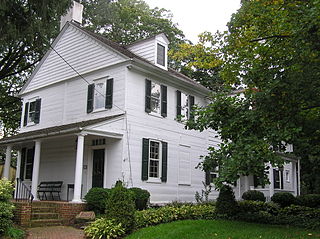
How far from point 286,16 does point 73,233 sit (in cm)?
927

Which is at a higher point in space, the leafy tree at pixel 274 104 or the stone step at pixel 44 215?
the leafy tree at pixel 274 104

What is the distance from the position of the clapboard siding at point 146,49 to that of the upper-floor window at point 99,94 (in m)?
2.86

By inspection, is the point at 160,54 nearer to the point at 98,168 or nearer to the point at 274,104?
the point at 98,168

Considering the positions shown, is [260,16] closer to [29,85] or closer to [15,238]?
[15,238]

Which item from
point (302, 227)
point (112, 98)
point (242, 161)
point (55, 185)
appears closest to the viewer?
point (242, 161)

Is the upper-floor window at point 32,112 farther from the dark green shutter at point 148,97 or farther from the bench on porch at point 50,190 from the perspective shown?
the dark green shutter at point 148,97

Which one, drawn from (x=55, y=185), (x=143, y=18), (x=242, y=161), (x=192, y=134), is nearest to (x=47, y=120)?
(x=55, y=185)

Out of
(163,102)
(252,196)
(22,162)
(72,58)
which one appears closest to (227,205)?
(163,102)

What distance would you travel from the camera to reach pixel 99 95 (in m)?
16.3

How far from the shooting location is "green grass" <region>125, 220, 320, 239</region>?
863cm

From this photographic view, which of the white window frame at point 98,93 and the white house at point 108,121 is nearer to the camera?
the white house at point 108,121

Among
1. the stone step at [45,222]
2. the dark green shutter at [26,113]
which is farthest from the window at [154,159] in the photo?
the dark green shutter at [26,113]

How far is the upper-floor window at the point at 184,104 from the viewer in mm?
17812

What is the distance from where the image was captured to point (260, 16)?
12477 mm
